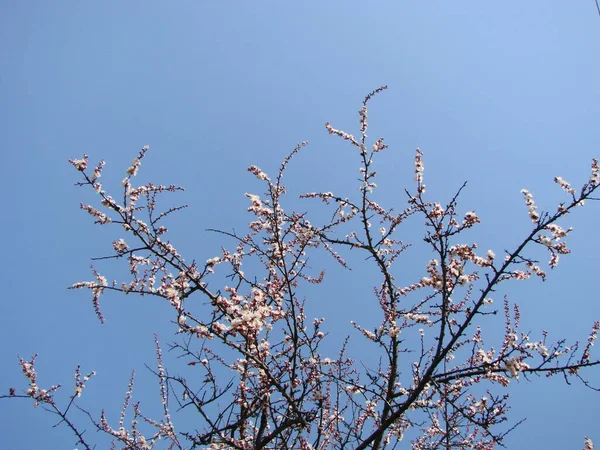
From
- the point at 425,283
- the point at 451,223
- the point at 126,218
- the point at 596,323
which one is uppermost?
the point at 126,218

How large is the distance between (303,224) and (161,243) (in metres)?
2.18

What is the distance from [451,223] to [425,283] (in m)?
0.68

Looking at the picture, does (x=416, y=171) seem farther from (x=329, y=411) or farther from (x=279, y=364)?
(x=329, y=411)

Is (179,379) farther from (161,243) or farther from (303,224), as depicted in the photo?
(303,224)

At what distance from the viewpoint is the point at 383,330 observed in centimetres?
542

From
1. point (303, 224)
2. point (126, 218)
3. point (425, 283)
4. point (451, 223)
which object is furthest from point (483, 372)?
point (126, 218)

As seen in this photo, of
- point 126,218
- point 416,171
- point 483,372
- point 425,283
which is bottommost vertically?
point 483,372

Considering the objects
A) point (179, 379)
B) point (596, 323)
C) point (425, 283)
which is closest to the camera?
point (179, 379)

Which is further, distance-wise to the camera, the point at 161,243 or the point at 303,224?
the point at 303,224

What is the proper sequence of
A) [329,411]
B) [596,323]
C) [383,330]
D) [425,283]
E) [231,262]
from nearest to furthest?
[425,283] < [596,323] < [231,262] < [383,330] < [329,411]

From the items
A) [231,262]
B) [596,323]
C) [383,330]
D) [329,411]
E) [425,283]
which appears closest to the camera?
[425,283]

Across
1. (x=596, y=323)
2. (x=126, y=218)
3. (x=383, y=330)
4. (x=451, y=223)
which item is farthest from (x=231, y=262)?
(x=596, y=323)

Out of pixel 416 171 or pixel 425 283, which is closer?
pixel 425 283

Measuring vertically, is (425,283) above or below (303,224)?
below
